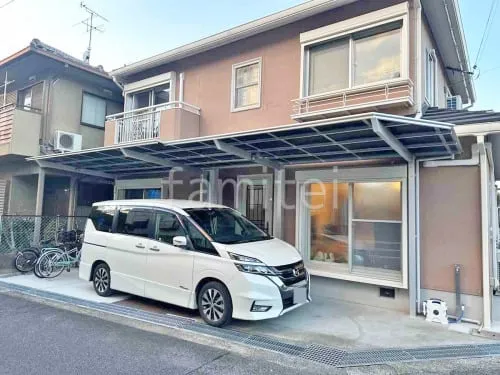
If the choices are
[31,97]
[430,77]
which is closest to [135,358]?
[430,77]

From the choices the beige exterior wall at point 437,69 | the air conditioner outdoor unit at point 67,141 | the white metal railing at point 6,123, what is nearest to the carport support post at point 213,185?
the beige exterior wall at point 437,69

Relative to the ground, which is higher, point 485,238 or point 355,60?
point 355,60

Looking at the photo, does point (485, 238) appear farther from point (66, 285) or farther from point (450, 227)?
point (66, 285)

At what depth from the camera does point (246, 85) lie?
877cm

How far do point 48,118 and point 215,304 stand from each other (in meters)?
9.21

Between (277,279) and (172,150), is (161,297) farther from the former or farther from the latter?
(172,150)

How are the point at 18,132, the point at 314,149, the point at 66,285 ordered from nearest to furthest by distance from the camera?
the point at 314,149, the point at 66,285, the point at 18,132

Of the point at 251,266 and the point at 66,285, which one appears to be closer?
the point at 251,266

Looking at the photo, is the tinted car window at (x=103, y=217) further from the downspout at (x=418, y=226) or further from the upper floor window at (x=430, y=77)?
the upper floor window at (x=430, y=77)

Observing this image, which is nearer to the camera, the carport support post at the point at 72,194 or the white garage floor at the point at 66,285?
the white garage floor at the point at 66,285

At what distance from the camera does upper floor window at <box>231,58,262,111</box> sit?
8.53 meters

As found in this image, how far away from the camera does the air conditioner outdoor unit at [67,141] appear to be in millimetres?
10766

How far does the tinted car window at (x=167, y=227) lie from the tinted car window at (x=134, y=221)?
233 millimetres

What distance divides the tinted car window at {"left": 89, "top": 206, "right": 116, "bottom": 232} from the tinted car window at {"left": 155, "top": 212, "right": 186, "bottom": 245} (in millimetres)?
1283
